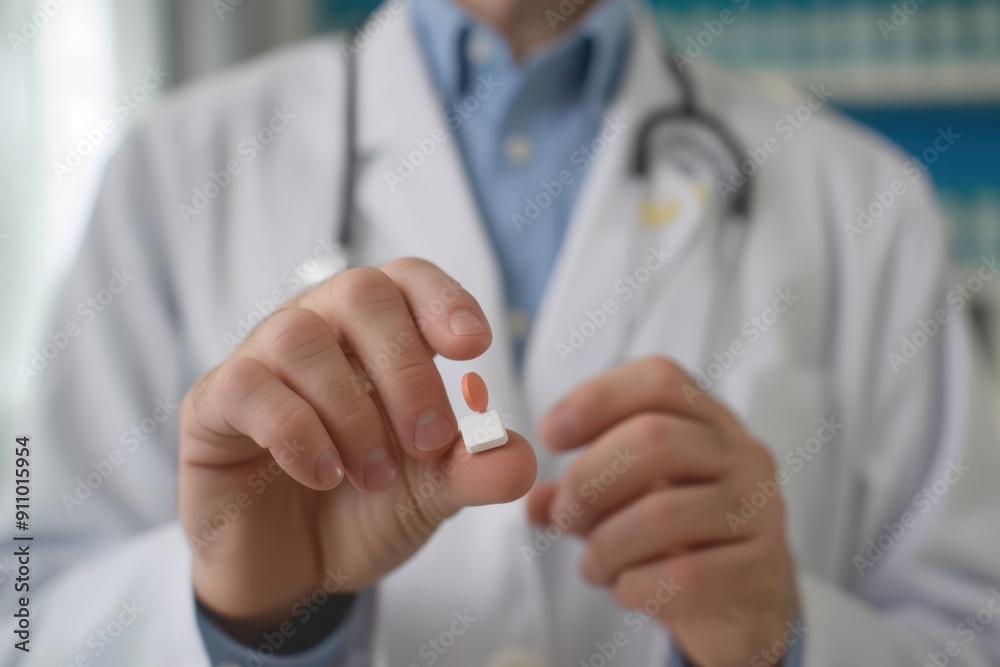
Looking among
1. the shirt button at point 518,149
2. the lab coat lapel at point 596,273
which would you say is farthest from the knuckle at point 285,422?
the shirt button at point 518,149

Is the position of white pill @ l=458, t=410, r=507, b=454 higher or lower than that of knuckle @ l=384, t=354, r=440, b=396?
lower

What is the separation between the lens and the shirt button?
59 centimetres

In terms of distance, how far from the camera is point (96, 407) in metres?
0.50

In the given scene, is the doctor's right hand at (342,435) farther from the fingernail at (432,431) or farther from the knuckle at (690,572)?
the knuckle at (690,572)

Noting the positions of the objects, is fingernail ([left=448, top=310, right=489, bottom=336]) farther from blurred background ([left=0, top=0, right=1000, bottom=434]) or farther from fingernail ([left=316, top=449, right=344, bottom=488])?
blurred background ([left=0, top=0, right=1000, bottom=434])

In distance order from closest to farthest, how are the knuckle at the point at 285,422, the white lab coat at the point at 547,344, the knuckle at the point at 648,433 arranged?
the knuckle at the point at 285,422
the knuckle at the point at 648,433
the white lab coat at the point at 547,344

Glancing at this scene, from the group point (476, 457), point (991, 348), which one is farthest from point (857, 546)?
point (991, 348)

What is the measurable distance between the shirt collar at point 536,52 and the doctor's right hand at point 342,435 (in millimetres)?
369

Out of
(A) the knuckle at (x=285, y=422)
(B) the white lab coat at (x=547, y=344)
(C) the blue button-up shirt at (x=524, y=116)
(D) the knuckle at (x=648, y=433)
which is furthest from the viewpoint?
(C) the blue button-up shirt at (x=524, y=116)

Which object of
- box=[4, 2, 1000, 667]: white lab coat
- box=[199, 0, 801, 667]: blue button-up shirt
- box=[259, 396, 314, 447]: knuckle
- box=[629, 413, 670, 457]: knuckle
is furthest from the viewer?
box=[199, 0, 801, 667]: blue button-up shirt

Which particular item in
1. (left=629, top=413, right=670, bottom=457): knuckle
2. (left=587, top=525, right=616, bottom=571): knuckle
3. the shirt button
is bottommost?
(left=587, top=525, right=616, bottom=571): knuckle

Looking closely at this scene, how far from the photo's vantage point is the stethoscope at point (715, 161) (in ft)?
1.82

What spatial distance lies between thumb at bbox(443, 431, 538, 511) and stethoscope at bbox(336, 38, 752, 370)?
297 millimetres

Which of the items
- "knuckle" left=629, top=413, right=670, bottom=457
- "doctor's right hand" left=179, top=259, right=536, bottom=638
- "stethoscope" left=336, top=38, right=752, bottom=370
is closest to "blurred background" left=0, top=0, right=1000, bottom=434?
"stethoscope" left=336, top=38, right=752, bottom=370
